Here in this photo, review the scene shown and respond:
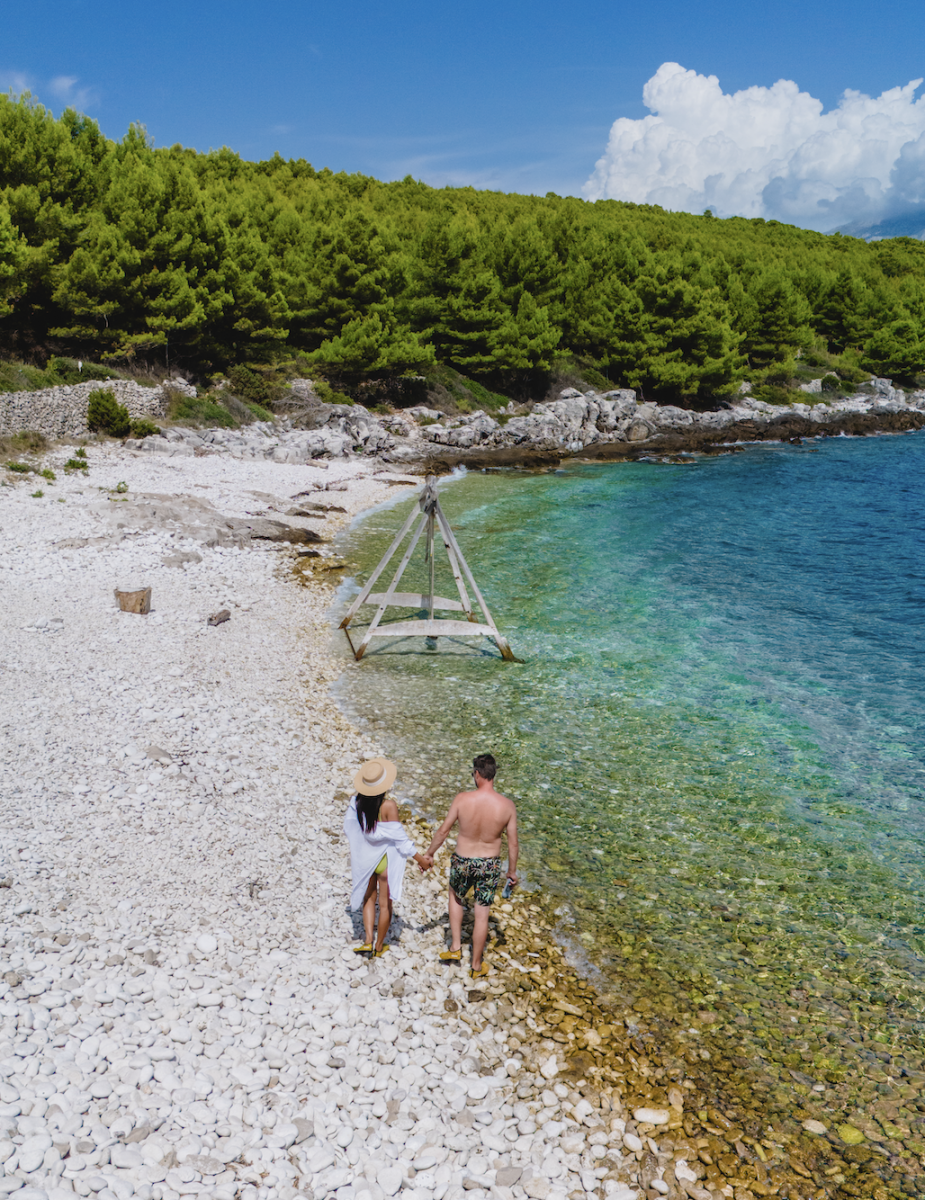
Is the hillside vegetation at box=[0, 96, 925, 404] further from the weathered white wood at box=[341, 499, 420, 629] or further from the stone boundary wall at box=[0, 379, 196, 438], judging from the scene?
the weathered white wood at box=[341, 499, 420, 629]

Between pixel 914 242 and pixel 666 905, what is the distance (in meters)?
176

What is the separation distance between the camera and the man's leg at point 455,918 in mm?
8594

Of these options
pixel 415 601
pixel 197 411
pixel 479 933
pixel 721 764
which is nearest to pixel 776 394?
pixel 197 411

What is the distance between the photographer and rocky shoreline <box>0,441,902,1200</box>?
6125 millimetres

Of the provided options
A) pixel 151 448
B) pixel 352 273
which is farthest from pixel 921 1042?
pixel 352 273

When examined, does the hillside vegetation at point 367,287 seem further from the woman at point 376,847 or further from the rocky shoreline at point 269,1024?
the woman at point 376,847

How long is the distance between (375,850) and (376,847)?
1.3 inches

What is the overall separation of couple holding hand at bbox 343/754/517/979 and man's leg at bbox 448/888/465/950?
16 cm

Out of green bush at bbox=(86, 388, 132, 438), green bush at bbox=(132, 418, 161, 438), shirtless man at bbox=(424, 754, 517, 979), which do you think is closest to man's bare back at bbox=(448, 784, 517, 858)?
shirtless man at bbox=(424, 754, 517, 979)

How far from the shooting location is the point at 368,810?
26.8ft

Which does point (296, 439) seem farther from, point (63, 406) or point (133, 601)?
point (133, 601)

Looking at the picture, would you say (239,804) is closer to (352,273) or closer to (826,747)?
(826,747)

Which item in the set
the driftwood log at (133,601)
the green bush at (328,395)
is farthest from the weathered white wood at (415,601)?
the green bush at (328,395)

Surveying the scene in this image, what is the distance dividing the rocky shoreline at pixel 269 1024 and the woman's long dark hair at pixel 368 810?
5.18 feet
